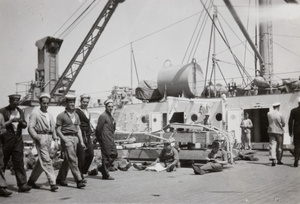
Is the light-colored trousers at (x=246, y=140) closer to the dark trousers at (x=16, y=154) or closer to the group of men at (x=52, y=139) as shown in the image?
the group of men at (x=52, y=139)

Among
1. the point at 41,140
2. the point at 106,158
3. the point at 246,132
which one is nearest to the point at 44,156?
the point at 41,140

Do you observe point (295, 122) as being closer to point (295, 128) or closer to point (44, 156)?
point (295, 128)

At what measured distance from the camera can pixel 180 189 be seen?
5926 millimetres

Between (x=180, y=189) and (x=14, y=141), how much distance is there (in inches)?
122

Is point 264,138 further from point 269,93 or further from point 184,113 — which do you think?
point 184,113

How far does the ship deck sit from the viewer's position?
16.7 ft

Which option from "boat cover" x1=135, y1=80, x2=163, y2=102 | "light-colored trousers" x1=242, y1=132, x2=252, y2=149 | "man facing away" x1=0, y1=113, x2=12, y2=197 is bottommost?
"light-colored trousers" x1=242, y1=132, x2=252, y2=149

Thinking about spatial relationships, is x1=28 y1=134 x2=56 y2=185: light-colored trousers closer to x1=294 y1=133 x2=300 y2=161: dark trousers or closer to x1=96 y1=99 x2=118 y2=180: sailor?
x1=96 y1=99 x2=118 y2=180: sailor

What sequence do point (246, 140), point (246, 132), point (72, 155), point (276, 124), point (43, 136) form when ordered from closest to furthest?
point (43, 136) → point (72, 155) → point (276, 124) → point (246, 132) → point (246, 140)

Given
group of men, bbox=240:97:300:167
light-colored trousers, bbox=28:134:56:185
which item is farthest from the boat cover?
light-colored trousers, bbox=28:134:56:185

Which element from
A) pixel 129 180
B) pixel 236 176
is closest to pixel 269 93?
pixel 236 176

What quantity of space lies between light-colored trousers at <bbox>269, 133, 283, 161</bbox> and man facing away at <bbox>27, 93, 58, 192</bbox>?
19.8ft

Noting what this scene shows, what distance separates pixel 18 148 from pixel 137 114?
13.6 m

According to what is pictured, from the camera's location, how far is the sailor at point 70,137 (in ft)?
20.6
